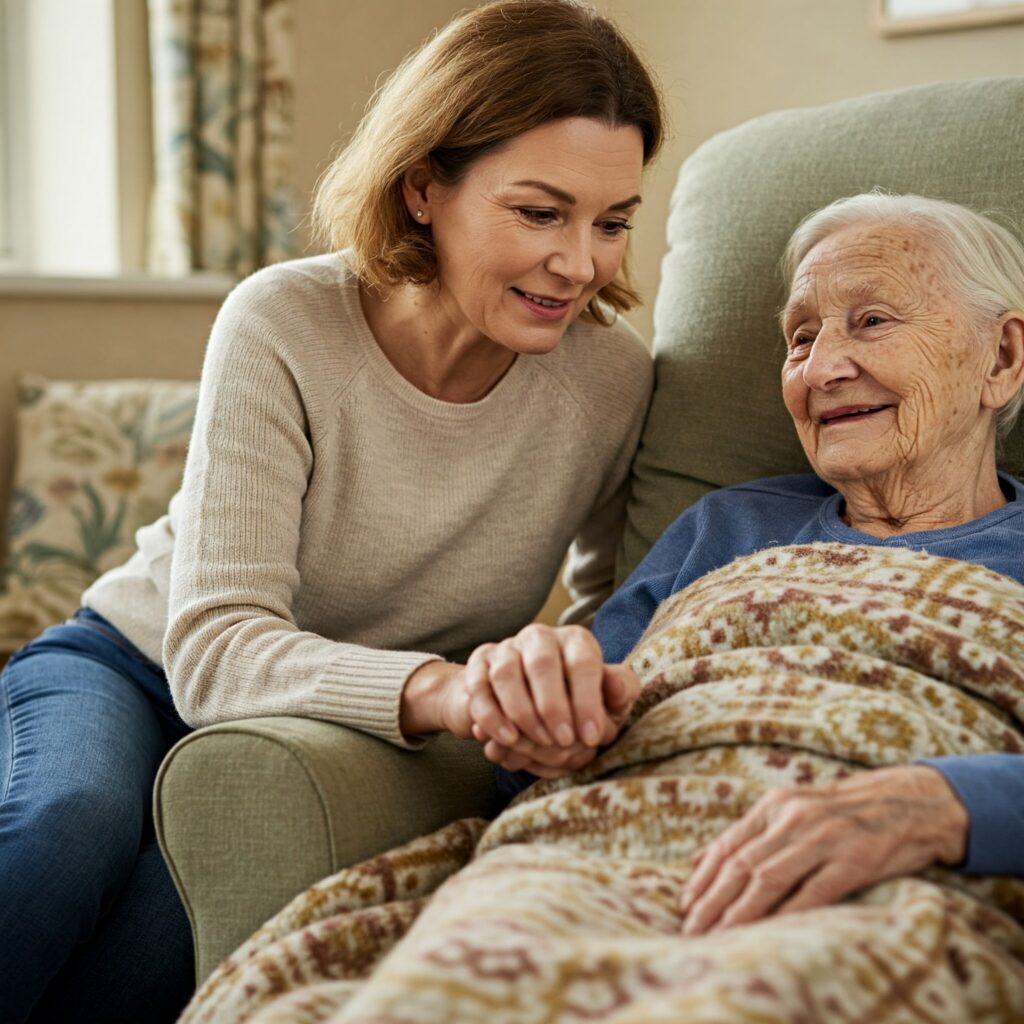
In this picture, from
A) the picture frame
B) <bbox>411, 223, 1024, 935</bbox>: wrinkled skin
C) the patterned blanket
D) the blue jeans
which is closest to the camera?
the patterned blanket

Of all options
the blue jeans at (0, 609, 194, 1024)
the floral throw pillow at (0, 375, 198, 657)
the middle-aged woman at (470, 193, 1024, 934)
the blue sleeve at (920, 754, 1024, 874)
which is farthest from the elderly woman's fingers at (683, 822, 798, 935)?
the floral throw pillow at (0, 375, 198, 657)

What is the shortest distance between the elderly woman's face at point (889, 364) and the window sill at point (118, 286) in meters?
1.82

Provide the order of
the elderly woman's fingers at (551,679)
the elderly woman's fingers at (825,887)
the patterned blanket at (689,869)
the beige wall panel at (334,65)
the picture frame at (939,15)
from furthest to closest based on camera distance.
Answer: the beige wall panel at (334,65)
the picture frame at (939,15)
the elderly woman's fingers at (551,679)
the elderly woman's fingers at (825,887)
the patterned blanket at (689,869)

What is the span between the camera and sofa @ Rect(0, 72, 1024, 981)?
3.70ft

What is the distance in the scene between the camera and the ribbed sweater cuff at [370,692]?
117 cm

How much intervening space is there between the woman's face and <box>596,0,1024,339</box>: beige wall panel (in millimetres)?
1340

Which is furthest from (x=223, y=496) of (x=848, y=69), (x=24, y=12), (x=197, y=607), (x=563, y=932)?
(x=24, y=12)

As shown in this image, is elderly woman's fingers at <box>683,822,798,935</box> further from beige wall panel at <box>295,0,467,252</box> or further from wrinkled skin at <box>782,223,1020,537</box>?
beige wall panel at <box>295,0,467,252</box>

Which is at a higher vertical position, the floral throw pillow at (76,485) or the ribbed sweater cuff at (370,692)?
the ribbed sweater cuff at (370,692)

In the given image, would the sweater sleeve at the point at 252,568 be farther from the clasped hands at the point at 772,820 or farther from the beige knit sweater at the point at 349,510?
the clasped hands at the point at 772,820

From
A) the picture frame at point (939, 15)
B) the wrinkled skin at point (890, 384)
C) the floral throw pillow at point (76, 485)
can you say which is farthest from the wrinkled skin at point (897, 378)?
the floral throw pillow at point (76, 485)

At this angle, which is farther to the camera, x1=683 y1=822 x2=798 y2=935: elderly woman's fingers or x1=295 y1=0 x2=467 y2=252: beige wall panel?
x1=295 y1=0 x2=467 y2=252: beige wall panel

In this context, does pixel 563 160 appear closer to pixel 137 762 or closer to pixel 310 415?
pixel 310 415

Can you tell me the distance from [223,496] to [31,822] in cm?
36
